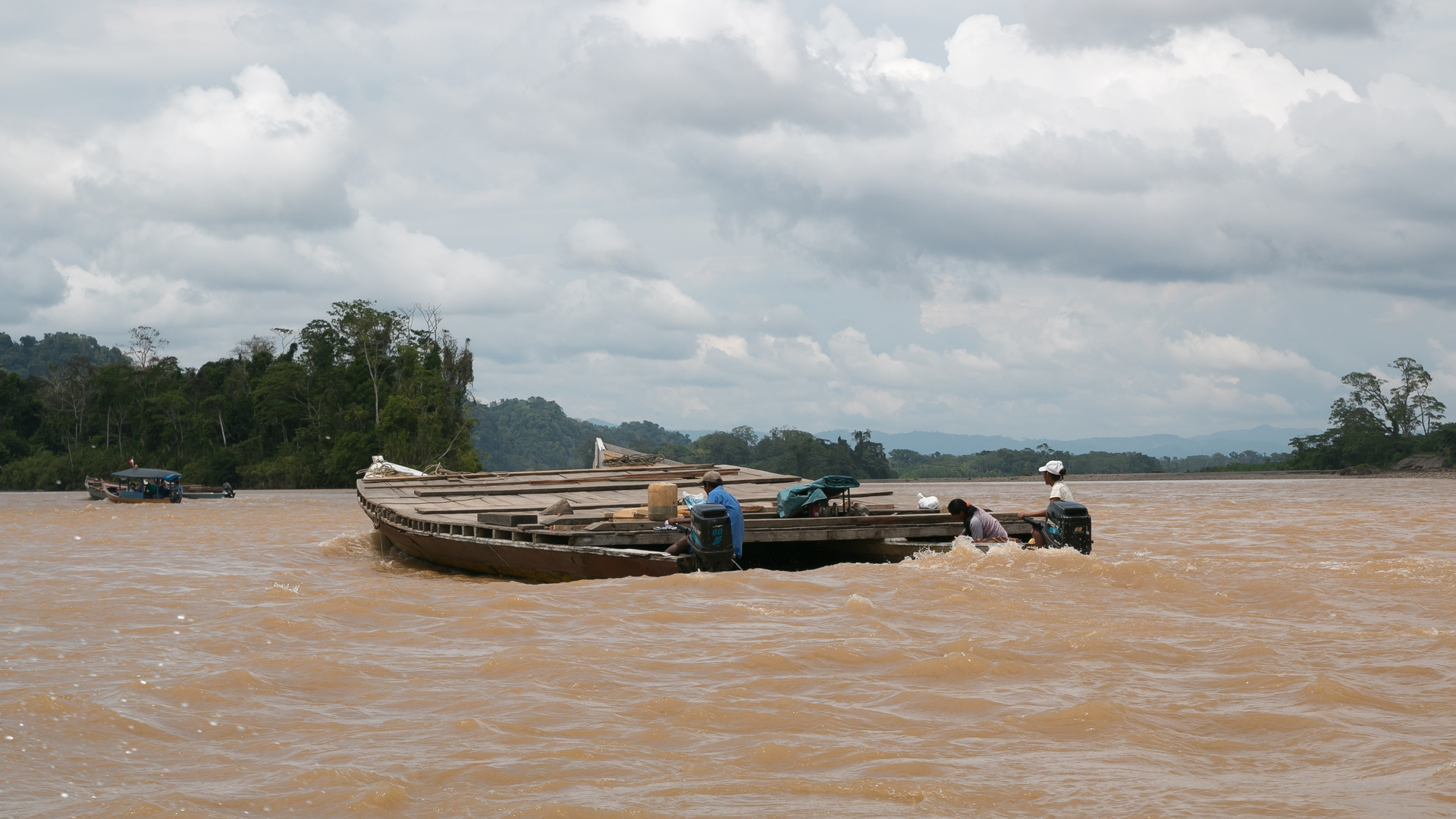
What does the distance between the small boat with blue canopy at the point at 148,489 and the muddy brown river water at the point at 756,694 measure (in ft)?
110

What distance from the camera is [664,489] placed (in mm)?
11750

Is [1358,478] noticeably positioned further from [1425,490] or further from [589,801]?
[589,801]

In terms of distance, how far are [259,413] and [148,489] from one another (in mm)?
23579

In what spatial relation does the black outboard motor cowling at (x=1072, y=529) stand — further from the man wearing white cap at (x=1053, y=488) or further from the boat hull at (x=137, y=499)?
the boat hull at (x=137, y=499)

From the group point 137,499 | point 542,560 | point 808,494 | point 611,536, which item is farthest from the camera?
point 137,499

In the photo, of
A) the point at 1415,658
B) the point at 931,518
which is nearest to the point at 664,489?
the point at 931,518

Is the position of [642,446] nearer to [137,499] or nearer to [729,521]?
[137,499]

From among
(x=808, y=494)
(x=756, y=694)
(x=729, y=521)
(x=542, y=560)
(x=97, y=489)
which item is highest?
(x=808, y=494)

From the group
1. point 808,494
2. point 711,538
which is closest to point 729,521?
point 711,538

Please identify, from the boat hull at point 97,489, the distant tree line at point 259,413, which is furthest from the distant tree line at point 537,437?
the boat hull at point 97,489

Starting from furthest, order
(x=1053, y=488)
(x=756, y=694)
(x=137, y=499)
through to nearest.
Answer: (x=137, y=499) → (x=1053, y=488) → (x=756, y=694)

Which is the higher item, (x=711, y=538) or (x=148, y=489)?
(x=711, y=538)

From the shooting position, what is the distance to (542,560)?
1088 centimetres

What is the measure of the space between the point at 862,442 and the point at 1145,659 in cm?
7619
